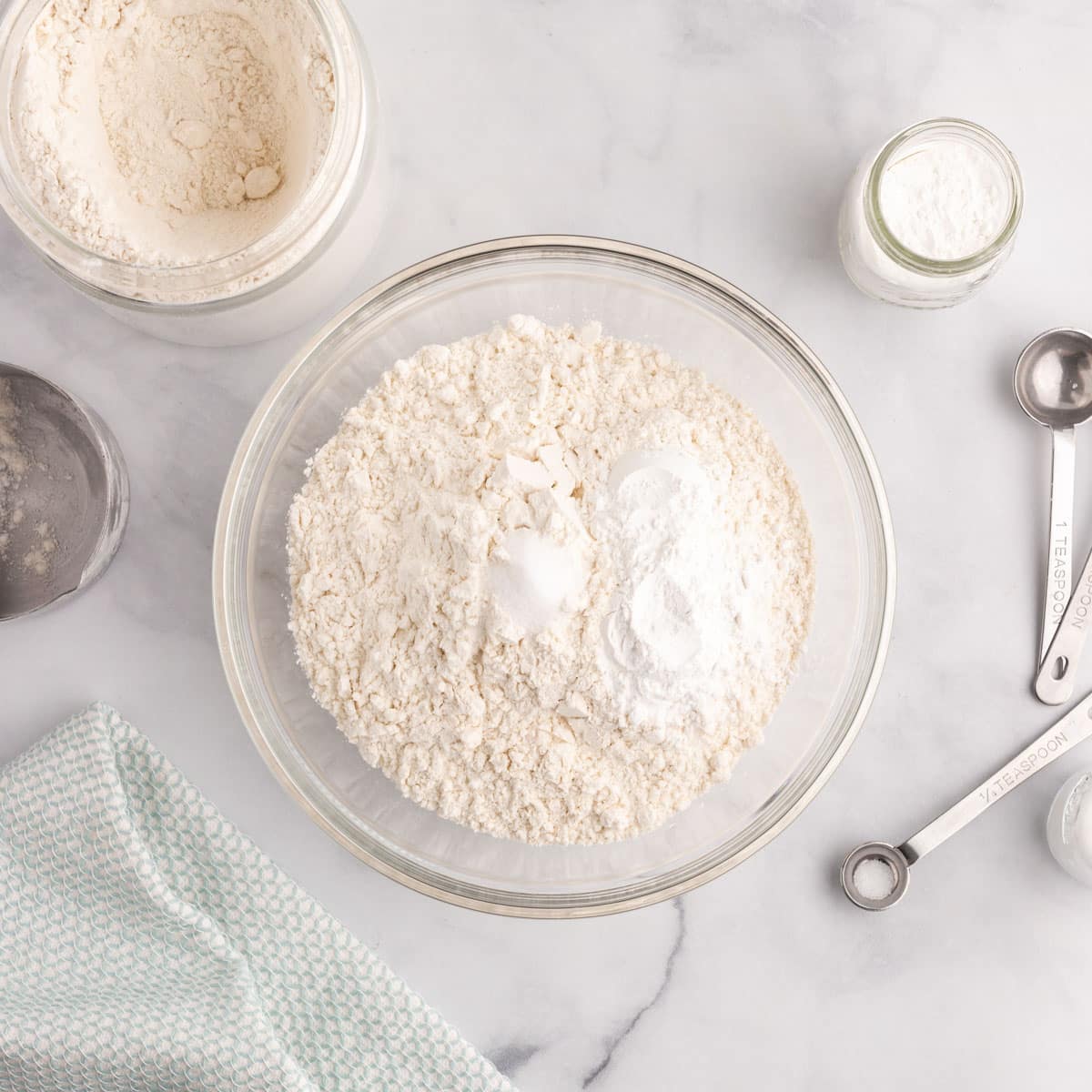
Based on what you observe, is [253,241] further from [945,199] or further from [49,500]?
[945,199]

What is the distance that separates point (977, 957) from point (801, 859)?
30cm

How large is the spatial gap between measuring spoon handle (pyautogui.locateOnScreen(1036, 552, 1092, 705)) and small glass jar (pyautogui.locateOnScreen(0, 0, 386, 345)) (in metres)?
1.09

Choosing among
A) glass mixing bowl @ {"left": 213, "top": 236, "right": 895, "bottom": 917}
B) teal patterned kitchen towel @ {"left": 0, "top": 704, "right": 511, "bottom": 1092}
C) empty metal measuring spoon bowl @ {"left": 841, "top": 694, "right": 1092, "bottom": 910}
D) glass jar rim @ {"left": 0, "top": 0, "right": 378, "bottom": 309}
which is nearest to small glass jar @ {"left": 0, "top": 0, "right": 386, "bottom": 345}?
glass jar rim @ {"left": 0, "top": 0, "right": 378, "bottom": 309}

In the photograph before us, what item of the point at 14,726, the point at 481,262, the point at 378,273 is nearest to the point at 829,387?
the point at 481,262

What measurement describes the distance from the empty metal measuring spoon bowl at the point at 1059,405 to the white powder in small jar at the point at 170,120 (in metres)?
0.97

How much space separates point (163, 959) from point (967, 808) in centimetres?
111

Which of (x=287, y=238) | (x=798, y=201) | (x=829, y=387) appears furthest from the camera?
(x=798, y=201)

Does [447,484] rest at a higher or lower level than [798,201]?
lower

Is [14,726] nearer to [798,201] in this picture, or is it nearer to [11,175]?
[11,175]

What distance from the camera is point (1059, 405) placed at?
130 cm

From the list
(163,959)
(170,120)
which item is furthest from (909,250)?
(163,959)

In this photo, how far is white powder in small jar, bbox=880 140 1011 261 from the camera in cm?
118

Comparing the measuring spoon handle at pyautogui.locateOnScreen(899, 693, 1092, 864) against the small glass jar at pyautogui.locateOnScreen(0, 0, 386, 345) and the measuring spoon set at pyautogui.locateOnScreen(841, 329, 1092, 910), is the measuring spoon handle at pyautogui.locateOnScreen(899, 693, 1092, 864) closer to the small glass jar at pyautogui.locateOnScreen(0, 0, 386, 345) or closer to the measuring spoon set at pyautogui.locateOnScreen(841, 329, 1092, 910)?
the measuring spoon set at pyautogui.locateOnScreen(841, 329, 1092, 910)

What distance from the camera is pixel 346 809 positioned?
1225 mm
